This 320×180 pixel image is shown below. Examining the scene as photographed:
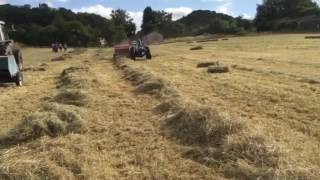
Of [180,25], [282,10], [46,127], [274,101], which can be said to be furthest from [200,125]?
[180,25]

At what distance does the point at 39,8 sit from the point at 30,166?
152 m

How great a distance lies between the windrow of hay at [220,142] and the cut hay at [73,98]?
2.20 m

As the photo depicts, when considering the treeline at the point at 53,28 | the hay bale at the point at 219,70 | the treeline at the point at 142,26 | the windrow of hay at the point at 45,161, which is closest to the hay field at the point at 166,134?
the windrow of hay at the point at 45,161

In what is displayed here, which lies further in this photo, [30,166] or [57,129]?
[57,129]

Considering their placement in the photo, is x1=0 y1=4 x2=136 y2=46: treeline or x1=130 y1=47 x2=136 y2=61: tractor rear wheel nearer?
x1=130 y1=47 x2=136 y2=61: tractor rear wheel

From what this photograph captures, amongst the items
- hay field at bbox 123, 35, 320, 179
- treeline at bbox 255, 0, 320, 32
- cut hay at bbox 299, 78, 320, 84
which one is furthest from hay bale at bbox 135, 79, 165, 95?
treeline at bbox 255, 0, 320, 32

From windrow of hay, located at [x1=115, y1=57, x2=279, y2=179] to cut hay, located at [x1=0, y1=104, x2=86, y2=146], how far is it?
1612 millimetres

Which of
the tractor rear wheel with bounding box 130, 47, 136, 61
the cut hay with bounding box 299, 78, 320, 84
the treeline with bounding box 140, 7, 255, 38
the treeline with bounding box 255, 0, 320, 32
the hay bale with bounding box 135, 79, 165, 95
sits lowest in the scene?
the treeline with bounding box 140, 7, 255, 38

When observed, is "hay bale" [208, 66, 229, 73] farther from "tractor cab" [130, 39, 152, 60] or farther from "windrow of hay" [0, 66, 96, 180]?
"tractor cab" [130, 39, 152, 60]

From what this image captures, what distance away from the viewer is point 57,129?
32.8 ft

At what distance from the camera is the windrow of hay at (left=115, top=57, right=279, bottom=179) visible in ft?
24.5

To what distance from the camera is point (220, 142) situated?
8.73m

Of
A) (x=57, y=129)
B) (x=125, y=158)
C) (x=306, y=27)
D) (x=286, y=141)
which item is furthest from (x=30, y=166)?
(x=306, y=27)

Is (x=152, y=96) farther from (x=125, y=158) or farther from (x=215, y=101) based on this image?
(x=125, y=158)
